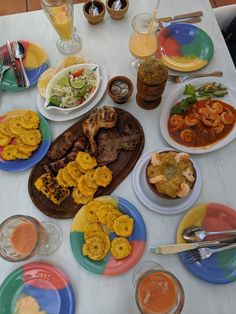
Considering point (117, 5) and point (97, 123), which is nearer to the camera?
point (97, 123)

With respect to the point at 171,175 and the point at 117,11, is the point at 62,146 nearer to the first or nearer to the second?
the point at 171,175

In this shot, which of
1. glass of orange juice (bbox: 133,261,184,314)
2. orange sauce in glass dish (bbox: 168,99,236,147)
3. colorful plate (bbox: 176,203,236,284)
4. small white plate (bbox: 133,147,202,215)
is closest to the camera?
glass of orange juice (bbox: 133,261,184,314)

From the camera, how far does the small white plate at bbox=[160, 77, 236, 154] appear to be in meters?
1.11

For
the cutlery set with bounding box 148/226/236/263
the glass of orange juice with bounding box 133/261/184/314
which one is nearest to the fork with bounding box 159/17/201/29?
the cutlery set with bounding box 148/226/236/263

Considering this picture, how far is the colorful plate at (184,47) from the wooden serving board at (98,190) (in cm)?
29

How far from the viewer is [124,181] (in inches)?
43.2

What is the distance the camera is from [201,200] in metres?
1.06

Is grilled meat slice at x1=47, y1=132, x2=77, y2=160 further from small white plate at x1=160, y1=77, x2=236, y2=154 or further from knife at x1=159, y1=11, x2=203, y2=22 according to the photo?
knife at x1=159, y1=11, x2=203, y2=22

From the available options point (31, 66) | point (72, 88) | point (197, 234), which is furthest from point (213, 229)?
point (31, 66)

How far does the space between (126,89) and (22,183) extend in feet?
1.66

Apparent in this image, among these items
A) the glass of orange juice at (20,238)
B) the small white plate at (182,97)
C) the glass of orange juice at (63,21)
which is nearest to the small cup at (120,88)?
the small white plate at (182,97)

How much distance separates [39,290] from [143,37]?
0.92m

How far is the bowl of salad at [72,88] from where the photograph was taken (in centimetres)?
119

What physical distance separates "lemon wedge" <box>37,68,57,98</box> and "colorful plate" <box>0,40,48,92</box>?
0.04 m
